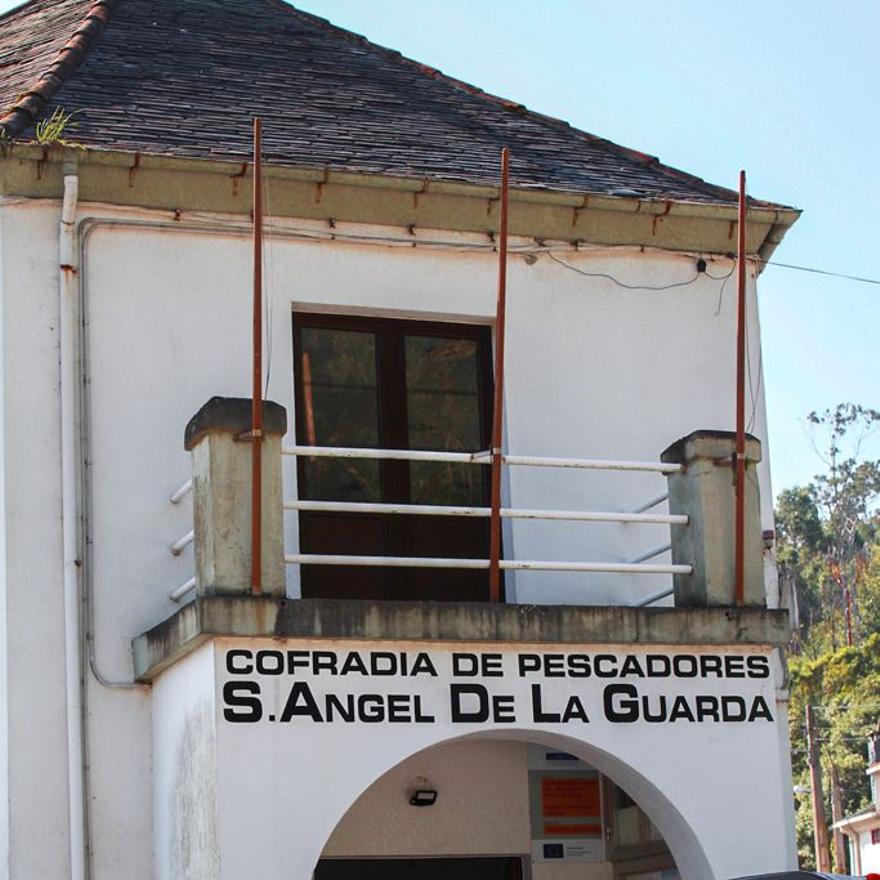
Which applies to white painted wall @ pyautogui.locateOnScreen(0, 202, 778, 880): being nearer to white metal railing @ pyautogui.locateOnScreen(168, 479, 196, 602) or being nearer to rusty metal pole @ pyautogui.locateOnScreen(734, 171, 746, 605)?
white metal railing @ pyautogui.locateOnScreen(168, 479, 196, 602)

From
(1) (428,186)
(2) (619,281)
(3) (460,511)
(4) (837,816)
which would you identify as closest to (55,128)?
(1) (428,186)

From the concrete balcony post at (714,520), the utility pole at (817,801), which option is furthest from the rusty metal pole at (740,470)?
the utility pole at (817,801)

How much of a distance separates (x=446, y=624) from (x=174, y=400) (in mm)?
2823

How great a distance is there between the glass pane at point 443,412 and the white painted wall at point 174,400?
299 millimetres

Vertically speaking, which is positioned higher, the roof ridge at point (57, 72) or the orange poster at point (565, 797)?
the roof ridge at point (57, 72)

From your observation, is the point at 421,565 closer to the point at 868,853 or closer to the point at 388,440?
the point at 388,440

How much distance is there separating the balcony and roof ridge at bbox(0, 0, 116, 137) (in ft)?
9.72

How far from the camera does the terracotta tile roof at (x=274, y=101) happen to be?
1373cm

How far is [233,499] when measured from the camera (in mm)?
11375

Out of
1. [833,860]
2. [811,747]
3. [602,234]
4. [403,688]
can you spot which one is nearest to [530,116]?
[602,234]

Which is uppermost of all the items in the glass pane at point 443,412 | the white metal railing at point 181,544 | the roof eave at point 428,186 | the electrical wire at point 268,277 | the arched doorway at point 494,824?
the roof eave at point 428,186

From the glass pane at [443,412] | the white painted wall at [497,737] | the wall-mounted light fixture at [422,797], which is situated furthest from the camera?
the glass pane at [443,412]

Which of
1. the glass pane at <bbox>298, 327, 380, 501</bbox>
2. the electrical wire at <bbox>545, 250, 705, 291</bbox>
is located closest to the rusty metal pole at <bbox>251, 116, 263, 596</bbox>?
the glass pane at <bbox>298, 327, 380, 501</bbox>

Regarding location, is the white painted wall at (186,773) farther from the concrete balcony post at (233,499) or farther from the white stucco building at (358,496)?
the concrete balcony post at (233,499)
